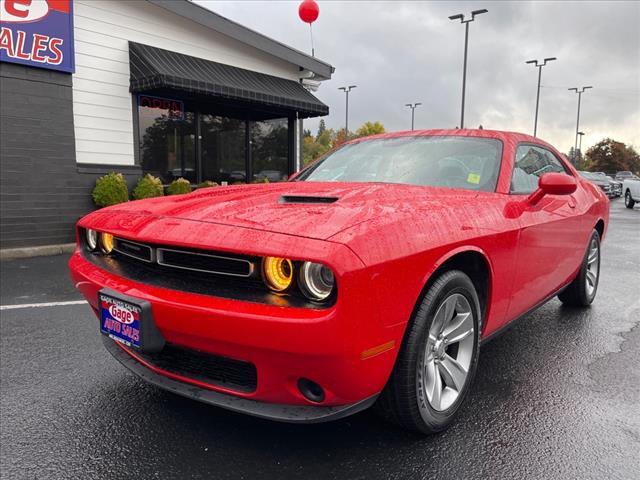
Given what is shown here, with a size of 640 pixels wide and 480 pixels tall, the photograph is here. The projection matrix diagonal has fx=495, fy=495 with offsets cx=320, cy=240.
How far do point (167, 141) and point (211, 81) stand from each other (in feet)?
5.42

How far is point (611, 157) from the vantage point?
246ft

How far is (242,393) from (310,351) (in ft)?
1.45

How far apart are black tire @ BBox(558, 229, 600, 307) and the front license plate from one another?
142 inches

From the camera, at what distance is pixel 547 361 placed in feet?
10.7

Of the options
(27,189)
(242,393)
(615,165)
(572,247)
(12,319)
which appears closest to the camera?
(242,393)

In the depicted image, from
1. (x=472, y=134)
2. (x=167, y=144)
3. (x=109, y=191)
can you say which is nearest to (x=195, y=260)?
(x=472, y=134)

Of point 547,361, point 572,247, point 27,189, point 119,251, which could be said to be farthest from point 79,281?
point 27,189

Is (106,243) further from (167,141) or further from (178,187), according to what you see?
(167,141)

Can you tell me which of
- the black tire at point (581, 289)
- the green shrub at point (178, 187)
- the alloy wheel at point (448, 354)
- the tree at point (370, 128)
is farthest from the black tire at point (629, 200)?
the tree at point (370, 128)

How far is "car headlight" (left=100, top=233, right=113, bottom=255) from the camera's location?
2.58 meters

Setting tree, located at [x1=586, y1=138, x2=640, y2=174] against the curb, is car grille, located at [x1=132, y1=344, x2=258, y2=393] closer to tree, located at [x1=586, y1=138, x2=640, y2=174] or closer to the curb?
the curb

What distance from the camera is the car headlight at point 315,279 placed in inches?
70.0

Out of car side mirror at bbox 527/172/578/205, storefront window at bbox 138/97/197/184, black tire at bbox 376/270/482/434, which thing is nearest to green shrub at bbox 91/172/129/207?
storefront window at bbox 138/97/197/184

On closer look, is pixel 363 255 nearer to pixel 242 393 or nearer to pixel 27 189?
pixel 242 393
